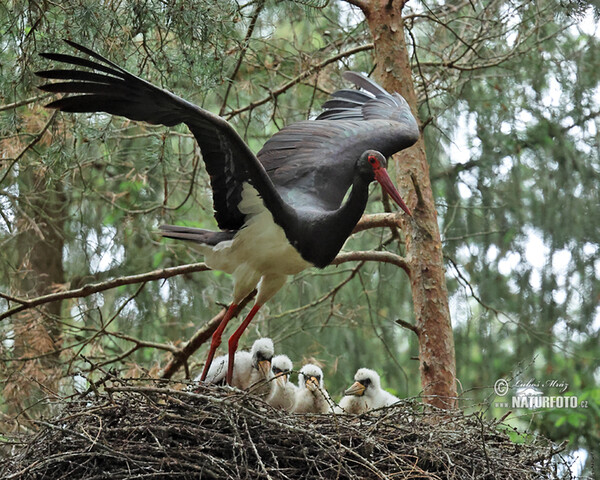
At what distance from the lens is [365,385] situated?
16.7 feet

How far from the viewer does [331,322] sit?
685 centimetres

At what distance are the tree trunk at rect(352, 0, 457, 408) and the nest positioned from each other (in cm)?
86

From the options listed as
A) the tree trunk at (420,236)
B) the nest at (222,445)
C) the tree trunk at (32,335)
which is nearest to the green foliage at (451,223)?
the tree trunk at (32,335)

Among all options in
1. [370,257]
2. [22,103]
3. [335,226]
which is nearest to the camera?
[335,226]

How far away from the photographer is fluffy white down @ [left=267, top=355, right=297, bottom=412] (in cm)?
486

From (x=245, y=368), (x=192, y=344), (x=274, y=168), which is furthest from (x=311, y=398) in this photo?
(x=274, y=168)

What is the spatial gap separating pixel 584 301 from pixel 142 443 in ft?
13.4

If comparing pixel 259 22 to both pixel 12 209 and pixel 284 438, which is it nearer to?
pixel 12 209

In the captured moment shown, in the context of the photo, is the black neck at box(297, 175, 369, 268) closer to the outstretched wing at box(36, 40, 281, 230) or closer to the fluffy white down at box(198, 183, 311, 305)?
the fluffy white down at box(198, 183, 311, 305)

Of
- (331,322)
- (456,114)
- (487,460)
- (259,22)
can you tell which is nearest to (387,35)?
(259,22)

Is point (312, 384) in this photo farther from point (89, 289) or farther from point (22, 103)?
point (22, 103)

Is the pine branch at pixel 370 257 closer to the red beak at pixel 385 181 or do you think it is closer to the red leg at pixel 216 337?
the red leg at pixel 216 337

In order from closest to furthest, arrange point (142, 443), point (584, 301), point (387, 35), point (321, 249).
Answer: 1. point (142, 443)
2. point (321, 249)
3. point (387, 35)
4. point (584, 301)

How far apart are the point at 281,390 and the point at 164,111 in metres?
1.73
